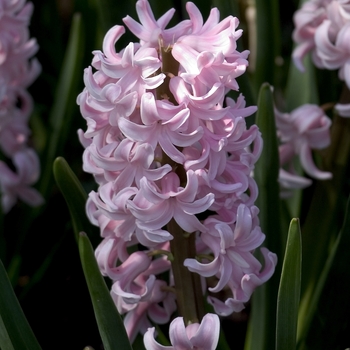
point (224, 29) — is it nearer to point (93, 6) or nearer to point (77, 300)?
point (77, 300)

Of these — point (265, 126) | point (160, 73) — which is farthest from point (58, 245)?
point (160, 73)

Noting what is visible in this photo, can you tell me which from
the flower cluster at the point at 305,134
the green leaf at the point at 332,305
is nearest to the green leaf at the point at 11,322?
the green leaf at the point at 332,305

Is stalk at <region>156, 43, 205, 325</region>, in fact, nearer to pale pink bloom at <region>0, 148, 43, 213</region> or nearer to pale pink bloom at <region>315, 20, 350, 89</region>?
pale pink bloom at <region>315, 20, 350, 89</region>

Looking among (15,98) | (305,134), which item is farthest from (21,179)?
(305,134)

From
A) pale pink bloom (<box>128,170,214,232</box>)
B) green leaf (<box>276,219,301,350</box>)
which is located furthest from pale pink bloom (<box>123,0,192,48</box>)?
green leaf (<box>276,219,301,350</box>)

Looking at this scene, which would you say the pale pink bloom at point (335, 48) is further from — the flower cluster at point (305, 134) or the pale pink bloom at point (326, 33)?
the flower cluster at point (305, 134)

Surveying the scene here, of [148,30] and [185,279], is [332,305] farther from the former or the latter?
[148,30]
